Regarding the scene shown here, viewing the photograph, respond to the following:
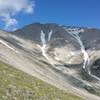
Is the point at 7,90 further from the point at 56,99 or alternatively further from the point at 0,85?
the point at 56,99

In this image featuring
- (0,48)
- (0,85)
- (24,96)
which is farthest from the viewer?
(0,48)

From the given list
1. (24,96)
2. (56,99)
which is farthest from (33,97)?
(56,99)

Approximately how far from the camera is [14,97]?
46.3 m

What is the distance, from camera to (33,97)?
5172 cm

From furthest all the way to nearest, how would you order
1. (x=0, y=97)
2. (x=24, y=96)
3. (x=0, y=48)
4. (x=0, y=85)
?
1. (x=0, y=48)
2. (x=0, y=85)
3. (x=24, y=96)
4. (x=0, y=97)

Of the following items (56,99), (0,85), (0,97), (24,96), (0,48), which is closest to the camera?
(0,97)

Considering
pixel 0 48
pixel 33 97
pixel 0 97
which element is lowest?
pixel 0 97

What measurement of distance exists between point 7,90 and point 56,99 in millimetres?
11644

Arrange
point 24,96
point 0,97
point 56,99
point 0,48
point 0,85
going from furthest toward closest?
point 0,48 → point 56,99 → point 0,85 → point 24,96 → point 0,97

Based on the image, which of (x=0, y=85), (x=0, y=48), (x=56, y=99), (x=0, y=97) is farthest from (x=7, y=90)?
(x=0, y=48)

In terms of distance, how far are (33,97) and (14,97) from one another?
5.83 meters

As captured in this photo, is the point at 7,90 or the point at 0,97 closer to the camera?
the point at 0,97

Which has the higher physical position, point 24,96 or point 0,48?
point 0,48

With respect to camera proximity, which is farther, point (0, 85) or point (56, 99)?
point (56, 99)
